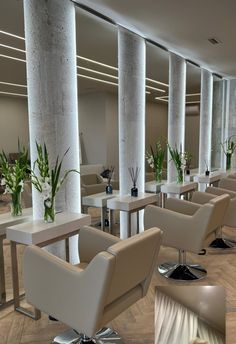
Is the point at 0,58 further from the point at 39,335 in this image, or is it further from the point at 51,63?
the point at 39,335

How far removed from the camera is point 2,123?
3062 mm

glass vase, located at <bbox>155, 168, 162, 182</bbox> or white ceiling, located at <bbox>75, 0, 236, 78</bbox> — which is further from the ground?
white ceiling, located at <bbox>75, 0, 236, 78</bbox>

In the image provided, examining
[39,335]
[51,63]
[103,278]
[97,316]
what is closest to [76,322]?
[97,316]

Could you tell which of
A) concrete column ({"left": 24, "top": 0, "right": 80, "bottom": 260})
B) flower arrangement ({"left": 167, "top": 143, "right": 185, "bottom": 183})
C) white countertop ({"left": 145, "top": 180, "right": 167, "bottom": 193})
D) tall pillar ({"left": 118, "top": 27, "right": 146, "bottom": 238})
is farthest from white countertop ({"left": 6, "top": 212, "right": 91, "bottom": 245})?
flower arrangement ({"left": 167, "top": 143, "right": 185, "bottom": 183})

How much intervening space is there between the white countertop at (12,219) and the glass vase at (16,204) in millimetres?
41

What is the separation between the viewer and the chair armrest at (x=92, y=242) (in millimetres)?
2178

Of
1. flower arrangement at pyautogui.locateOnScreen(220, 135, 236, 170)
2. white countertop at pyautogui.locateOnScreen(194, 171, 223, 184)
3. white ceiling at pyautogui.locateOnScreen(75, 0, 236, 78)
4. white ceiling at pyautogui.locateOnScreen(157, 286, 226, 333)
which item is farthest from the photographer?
flower arrangement at pyautogui.locateOnScreen(220, 135, 236, 170)

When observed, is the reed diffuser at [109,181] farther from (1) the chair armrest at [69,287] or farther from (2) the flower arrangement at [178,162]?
(1) the chair armrest at [69,287]

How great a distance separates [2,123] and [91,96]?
43.4 inches

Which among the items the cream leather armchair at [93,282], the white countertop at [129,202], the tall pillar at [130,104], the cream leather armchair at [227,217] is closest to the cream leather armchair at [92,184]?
the tall pillar at [130,104]

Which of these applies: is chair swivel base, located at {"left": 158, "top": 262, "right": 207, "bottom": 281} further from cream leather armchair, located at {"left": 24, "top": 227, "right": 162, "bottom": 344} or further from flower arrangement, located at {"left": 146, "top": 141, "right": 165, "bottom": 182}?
flower arrangement, located at {"left": 146, "top": 141, "right": 165, "bottom": 182}

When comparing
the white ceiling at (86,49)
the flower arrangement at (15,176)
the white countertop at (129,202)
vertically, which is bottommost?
the white countertop at (129,202)

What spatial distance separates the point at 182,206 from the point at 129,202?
559 millimetres

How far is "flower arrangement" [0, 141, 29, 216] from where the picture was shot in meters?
2.55
